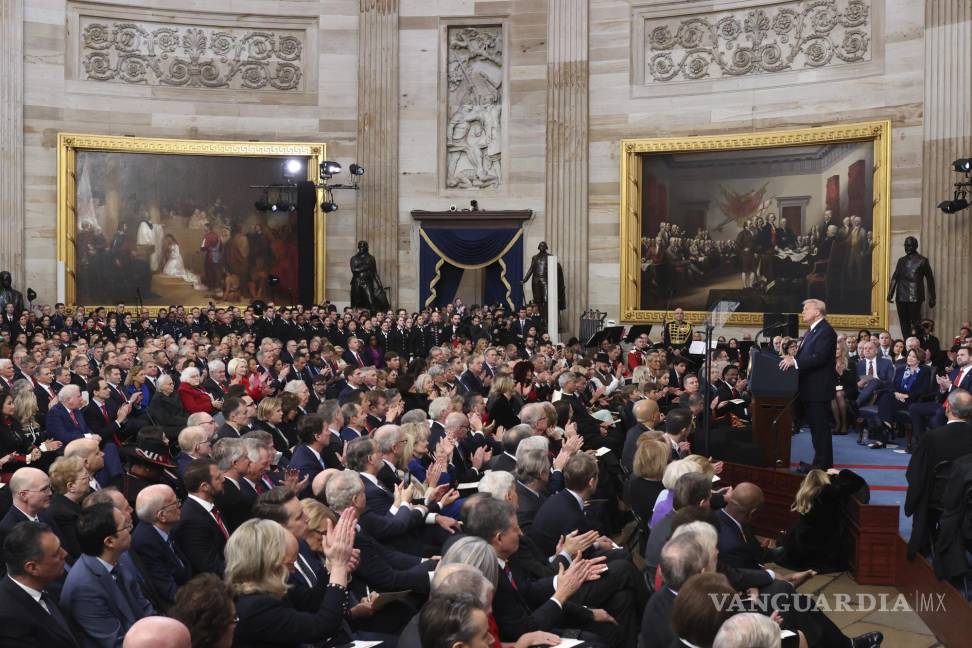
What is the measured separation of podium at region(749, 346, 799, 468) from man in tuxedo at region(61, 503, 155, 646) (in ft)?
22.8

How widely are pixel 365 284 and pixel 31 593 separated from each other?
20.3 metres

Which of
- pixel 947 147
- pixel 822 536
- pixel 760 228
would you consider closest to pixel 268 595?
pixel 822 536

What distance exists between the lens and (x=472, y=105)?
2614cm

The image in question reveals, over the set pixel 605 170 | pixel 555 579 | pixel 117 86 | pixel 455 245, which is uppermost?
pixel 117 86

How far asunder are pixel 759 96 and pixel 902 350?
28.0 feet

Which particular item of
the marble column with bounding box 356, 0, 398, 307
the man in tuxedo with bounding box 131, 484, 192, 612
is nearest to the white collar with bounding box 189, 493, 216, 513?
the man in tuxedo with bounding box 131, 484, 192, 612

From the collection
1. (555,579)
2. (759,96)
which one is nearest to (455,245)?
(759,96)

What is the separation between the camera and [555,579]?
5.57 meters

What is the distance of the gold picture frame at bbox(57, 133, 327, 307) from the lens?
24.1 meters

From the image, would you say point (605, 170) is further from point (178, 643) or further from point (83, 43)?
point (178, 643)

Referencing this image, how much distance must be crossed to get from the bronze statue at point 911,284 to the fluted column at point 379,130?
1181cm

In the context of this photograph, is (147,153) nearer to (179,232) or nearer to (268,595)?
(179,232)

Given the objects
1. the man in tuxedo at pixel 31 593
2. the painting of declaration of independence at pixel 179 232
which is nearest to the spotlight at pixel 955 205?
the painting of declaration of independence at pixel 179 232

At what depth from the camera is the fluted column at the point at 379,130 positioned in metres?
25.7
